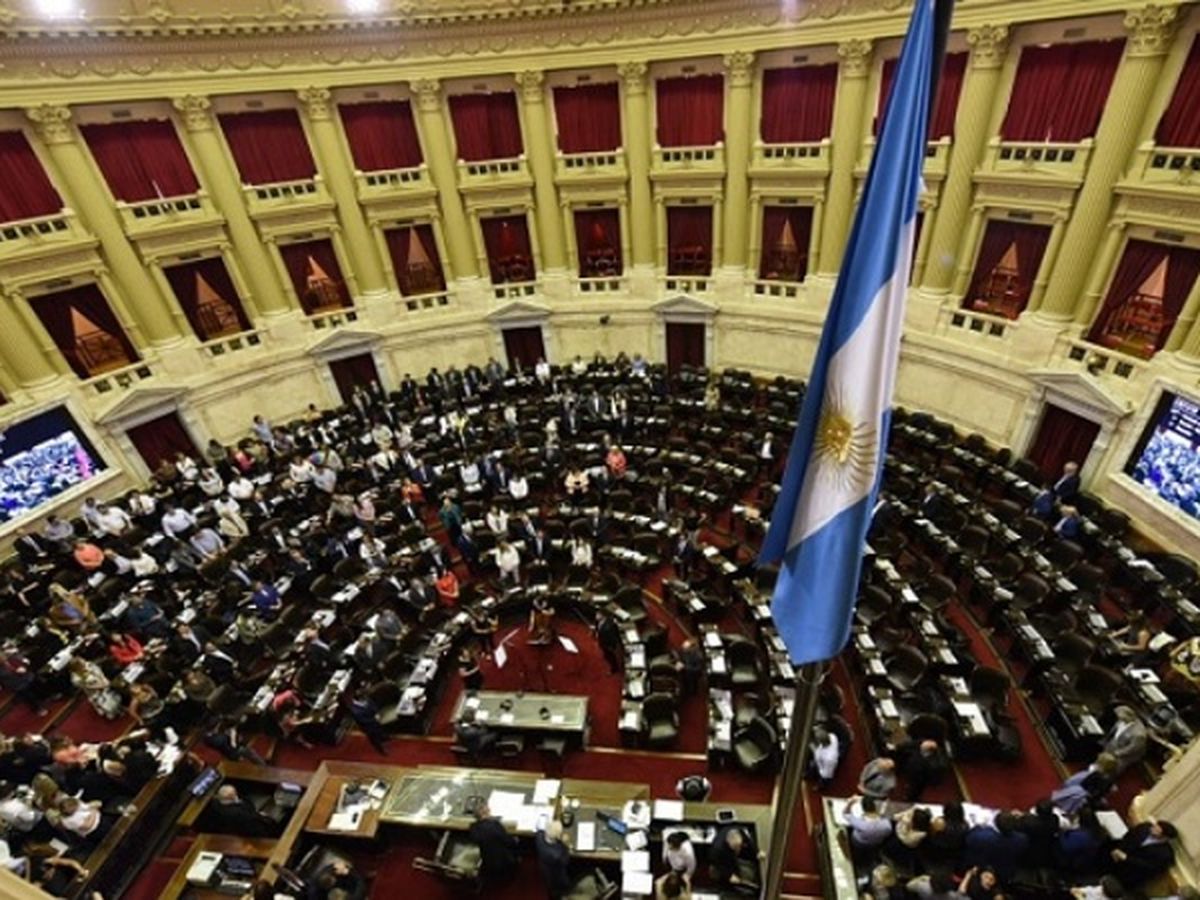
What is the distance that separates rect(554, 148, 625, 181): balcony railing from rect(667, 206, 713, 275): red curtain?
7.36ft

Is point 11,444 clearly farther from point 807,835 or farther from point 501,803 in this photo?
point 807,835

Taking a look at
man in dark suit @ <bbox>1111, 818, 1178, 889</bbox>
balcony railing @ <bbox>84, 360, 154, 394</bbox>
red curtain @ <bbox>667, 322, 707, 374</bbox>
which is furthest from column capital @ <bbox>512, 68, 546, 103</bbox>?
man in dark suit @ <bbox>1111, 818, 1178, 889</bbox>

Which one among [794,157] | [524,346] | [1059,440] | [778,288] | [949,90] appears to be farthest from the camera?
[524,346]

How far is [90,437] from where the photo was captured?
56.5 ft

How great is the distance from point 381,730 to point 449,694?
1.55 meters

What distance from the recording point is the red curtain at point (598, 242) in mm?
21906

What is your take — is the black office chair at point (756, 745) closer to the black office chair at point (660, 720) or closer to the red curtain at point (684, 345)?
the black office chair at point (660, 720)

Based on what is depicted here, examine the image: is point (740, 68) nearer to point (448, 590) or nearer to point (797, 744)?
point (448, 590)

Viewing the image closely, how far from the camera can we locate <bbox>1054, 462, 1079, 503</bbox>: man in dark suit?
13.6 m

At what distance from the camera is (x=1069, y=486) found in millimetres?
13688

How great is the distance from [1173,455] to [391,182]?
22.3 m

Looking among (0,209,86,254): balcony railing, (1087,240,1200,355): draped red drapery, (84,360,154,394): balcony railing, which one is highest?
(1087,240,1200,355): draped red drapery

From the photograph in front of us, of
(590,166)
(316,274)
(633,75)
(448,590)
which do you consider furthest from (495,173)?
(448,590)

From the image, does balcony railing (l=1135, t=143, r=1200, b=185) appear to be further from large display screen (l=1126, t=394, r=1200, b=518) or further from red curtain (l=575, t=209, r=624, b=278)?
red curtain (l=575, t=209, r=624, b=278)
